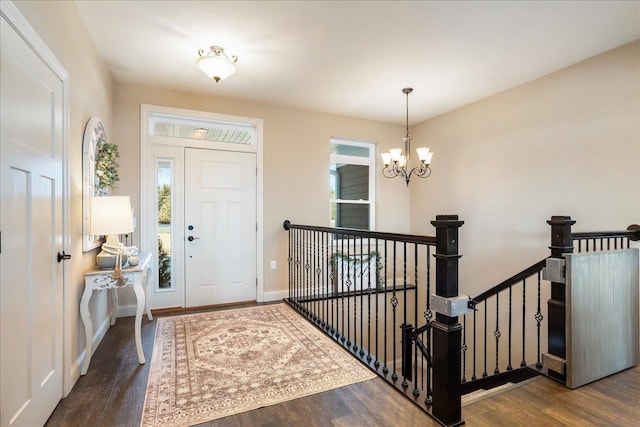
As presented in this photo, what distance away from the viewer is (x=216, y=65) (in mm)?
2855

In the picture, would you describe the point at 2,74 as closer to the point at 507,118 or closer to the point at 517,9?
the point at 517,9

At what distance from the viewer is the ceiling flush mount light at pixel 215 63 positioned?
9.23ft

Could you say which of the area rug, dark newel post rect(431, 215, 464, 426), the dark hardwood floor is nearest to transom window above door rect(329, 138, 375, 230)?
the area rug

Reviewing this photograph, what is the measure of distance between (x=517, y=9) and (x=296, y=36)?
170 centimetres

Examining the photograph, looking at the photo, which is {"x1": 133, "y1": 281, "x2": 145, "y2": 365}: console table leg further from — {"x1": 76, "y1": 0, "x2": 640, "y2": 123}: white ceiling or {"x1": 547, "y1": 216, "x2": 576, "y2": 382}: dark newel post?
{"x1": 547, "y1": 216, "x2": 576, "y2": 382}: dark newel post

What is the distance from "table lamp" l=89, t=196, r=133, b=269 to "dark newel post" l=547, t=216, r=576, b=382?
3.14 m

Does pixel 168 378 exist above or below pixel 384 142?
below

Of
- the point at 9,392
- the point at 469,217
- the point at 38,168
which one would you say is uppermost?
the point at 38,168

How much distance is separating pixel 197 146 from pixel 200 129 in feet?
0.87

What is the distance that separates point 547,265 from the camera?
2318mm

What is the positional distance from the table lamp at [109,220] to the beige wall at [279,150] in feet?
4.20

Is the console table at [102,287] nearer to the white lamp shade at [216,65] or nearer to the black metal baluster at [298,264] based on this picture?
the white lamp shade at [216,65]

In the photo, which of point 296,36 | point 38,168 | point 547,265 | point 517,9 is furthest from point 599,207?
point 38,168

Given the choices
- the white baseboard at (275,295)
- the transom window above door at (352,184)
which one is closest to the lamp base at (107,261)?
the white baseboard at (275,295)
